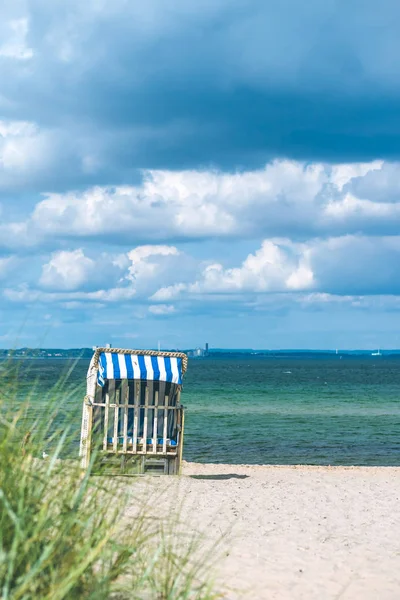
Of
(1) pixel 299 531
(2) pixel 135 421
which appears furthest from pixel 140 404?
(1) pixel 299 531

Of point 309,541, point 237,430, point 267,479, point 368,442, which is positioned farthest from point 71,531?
point 237,430

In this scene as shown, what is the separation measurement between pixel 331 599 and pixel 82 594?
3.18 metres

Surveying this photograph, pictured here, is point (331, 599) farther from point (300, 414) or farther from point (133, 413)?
point (300, 414)

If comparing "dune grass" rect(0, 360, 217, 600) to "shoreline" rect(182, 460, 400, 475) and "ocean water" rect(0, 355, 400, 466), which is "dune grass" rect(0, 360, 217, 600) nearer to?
"ocean water" rect(0, 355, 400, 466)

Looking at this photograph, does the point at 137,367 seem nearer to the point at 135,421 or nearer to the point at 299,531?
the point at 135,421

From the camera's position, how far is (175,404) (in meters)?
14.1

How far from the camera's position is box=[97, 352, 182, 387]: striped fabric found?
13.2m

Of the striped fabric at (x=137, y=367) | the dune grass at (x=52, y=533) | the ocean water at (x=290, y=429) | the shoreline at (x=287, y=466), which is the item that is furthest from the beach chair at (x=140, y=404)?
the dune grass at (x=52, y=533)

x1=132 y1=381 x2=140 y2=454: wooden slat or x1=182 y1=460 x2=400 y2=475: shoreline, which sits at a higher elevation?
x1=132 y1=381 x2=140 y2=454: wooden slat

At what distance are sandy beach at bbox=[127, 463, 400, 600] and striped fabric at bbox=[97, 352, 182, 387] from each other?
1737mm

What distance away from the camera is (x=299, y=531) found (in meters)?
9.70

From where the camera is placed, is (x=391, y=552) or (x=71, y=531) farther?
(x=391, y=552)

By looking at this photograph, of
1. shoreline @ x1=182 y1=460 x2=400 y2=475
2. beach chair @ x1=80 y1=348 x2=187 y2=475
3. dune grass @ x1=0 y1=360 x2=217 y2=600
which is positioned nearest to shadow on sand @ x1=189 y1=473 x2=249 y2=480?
shoreline @ x1=182 y1=460 x2=400 y2=475

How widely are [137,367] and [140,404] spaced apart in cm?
89
